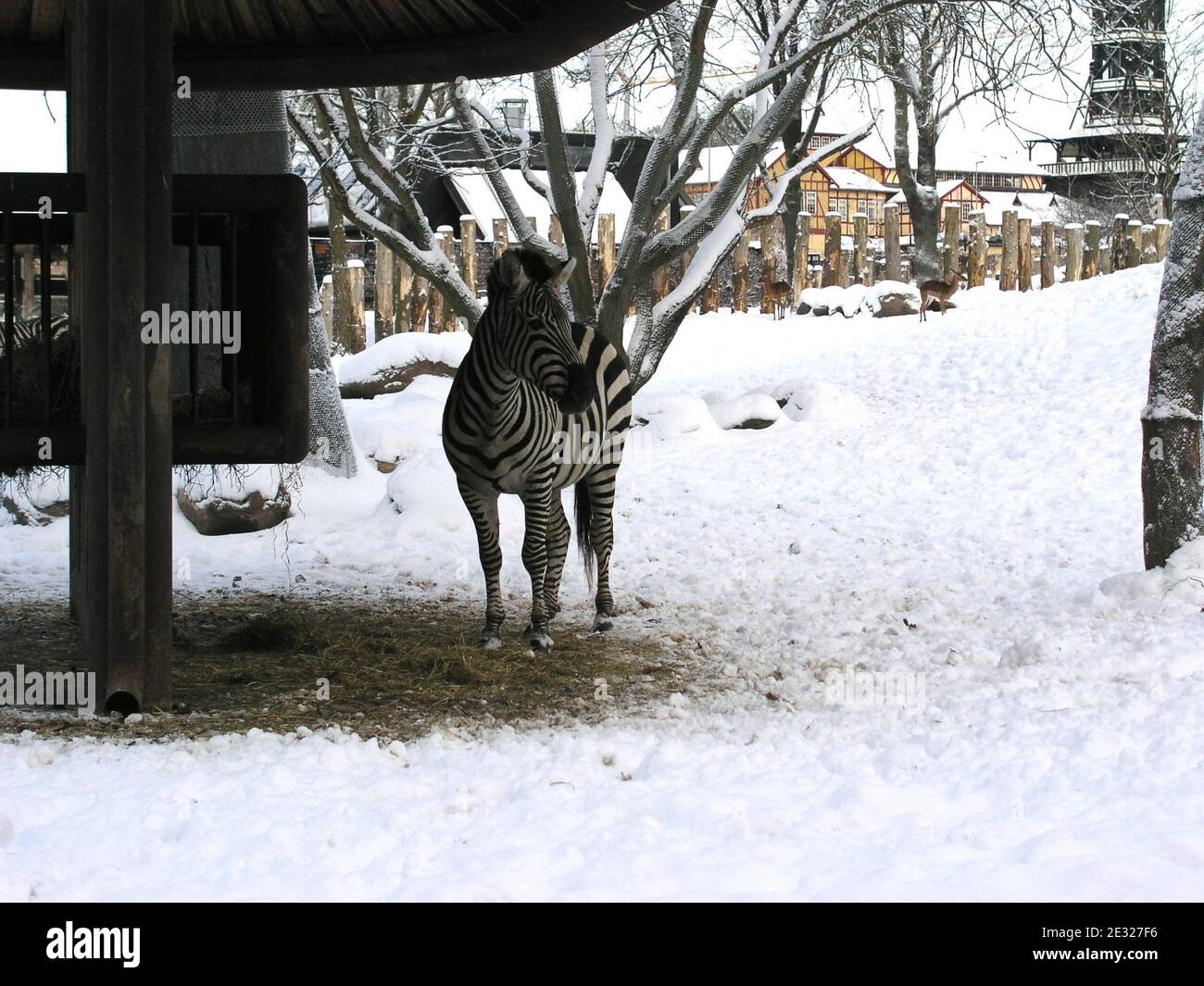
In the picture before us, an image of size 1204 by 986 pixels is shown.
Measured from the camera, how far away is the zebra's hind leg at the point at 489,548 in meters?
7.60

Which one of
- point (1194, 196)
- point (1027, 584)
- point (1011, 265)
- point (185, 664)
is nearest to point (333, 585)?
point (185, 664)

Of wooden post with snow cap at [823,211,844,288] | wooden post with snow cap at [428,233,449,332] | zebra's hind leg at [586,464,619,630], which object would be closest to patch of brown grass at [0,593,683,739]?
zebra's hind leg at [586,464,619,630]

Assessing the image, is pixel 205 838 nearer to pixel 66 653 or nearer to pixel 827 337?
pixel 66 653

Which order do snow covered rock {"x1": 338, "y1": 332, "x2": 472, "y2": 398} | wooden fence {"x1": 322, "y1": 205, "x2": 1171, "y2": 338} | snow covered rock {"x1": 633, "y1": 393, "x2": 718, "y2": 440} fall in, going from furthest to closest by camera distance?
1. wooden fence {"x1": 322, "y1": 205, "x2": 1171, "y2": 338}
2. snow covered rock {"x1": 338, "y1": 332, "x2": 472, "y2": 398}
3. snow covered rock {"x1": 633, "y1": 393, "x2": 718, "y2": 440}

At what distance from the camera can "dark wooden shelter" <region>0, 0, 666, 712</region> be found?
5.84 metres

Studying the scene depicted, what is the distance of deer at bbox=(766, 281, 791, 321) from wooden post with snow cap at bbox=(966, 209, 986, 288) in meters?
4.01

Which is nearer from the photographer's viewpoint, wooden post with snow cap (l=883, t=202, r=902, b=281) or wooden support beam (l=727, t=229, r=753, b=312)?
wooden support beam (l=727, t=229, r=753, b=312)

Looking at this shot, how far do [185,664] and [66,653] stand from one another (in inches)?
26.3

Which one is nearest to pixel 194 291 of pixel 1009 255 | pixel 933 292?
pixel 933 292

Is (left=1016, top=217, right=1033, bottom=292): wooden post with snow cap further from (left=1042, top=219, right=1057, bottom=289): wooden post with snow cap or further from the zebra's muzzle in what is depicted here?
the zebra's muzzle

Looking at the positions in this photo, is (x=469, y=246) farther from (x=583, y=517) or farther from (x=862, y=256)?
(x=583, y=517)

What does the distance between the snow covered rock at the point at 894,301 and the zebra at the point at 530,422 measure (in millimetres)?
14707

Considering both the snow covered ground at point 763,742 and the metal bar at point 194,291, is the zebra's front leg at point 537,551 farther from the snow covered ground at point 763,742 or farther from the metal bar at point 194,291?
the metal bar at point 194,291

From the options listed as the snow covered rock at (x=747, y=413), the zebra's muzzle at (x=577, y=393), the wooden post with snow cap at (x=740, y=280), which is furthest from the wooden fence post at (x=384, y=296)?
the zebra's muzzle at (x=577, y=393)
